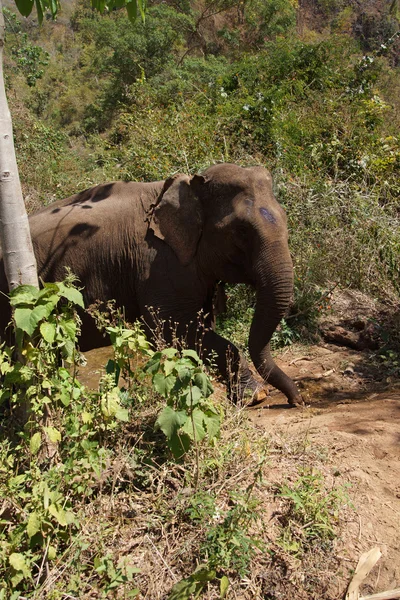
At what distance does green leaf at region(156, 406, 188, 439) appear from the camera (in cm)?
333

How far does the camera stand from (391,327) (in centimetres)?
747

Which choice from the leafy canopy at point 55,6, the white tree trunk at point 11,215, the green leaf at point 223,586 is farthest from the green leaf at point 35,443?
the leafy canopy at point 55,6

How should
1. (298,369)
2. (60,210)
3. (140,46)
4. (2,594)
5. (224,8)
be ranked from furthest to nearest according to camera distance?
(224,8)
(140,46)
(298,369)
(60,210)
(2,594)

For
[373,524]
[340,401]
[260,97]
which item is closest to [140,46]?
[260,97]

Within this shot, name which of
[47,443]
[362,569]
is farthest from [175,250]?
[362,569]

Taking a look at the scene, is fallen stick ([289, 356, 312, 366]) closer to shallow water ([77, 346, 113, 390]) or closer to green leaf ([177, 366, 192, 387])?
shallow water ([77, 346, 113, 390])

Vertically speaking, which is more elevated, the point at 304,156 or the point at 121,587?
the point at 304,156

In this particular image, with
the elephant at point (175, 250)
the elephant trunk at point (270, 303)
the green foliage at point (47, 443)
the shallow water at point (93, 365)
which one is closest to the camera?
the green foliage at point (47, 443)

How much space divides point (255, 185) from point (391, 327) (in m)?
3.08

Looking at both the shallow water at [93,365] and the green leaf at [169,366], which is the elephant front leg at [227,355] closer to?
the shallow water at [93,365]

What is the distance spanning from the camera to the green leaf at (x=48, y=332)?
333cm

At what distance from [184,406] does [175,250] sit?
8.30 feet

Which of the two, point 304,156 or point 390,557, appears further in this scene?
point 304,156

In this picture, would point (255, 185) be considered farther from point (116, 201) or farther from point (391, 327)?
point (391, 327)
